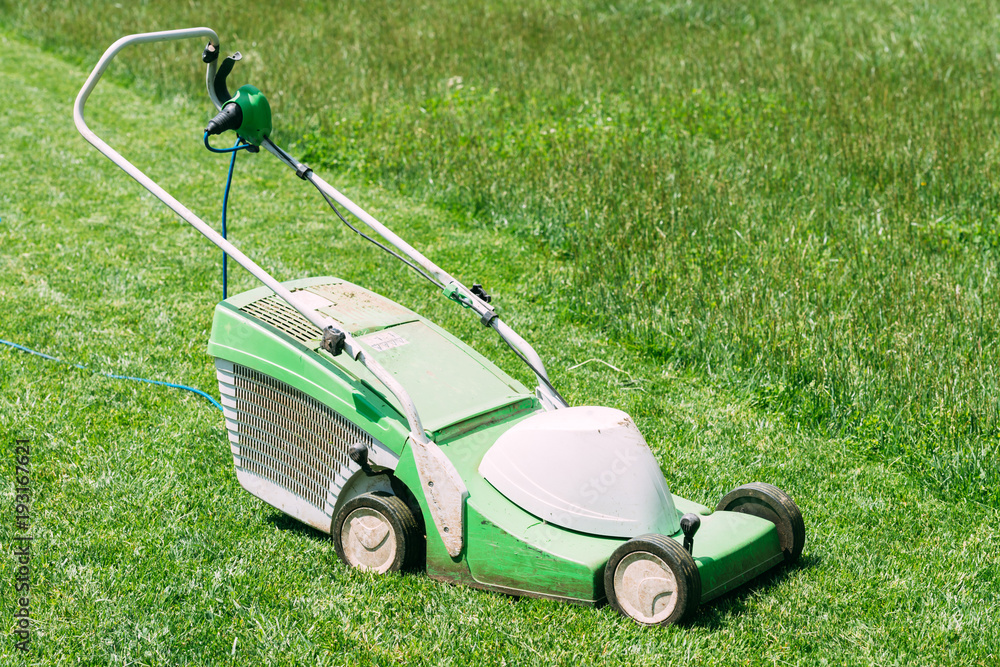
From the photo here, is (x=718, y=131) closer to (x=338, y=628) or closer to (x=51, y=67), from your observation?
(x=338, y=628)

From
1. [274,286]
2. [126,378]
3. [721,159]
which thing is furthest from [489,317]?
[721,159]

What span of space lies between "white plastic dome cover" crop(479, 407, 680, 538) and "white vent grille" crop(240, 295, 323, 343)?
0.79m

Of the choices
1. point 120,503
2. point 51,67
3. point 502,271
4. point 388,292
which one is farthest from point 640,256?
point 51,67

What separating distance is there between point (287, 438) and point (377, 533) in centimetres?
50

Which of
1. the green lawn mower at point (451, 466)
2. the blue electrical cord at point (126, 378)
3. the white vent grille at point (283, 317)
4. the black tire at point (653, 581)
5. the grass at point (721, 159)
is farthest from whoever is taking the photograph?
the grass at point (721, 159)

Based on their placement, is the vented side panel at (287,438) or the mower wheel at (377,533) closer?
the mower wheel at (377,533)

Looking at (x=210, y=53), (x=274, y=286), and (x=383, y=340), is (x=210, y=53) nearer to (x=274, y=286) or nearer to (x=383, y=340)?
(x=274, y=286)

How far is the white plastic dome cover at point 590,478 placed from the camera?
9.29 ft

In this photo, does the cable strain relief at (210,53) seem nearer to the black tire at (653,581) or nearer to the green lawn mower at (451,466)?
the green lawn mower at (451,466)

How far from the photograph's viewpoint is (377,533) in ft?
9.85

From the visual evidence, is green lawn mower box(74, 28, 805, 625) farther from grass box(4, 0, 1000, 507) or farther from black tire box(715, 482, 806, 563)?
grass box(4, 0, 1000, 507)

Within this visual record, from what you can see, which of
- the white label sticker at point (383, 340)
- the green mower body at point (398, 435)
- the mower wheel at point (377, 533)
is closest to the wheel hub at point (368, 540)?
the mower wheel at point (377, 533)

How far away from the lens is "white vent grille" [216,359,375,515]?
314 centimetres

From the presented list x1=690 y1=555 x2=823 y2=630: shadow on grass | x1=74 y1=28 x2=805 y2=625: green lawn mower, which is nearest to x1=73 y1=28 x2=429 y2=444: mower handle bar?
x1=74 y1=28 x2=805 y2=625: green lawn mower
